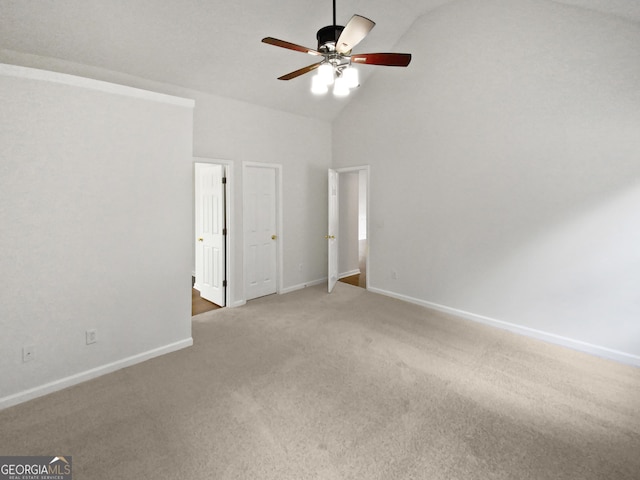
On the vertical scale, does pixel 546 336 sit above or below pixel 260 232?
below

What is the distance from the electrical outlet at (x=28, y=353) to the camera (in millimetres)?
2365

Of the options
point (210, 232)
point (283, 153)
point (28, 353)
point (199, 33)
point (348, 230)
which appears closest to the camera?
point (28, 353)

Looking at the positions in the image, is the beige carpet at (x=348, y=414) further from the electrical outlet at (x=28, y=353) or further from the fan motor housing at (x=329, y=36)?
the fan motor housing at (x=329, y=36)

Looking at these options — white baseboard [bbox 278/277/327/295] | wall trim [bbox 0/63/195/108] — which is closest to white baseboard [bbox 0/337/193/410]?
white baseboard [bbox 278/277/327/295]

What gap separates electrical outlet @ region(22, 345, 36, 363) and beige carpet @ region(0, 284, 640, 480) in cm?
33

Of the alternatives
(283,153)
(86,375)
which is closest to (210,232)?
(283,153)

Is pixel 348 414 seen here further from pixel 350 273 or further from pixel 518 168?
pixel 350 273

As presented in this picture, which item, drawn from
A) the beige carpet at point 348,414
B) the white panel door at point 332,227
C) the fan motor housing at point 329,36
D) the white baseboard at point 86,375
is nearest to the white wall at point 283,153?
the white panel door at point 332,227

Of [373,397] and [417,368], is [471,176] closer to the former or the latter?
[417,368]

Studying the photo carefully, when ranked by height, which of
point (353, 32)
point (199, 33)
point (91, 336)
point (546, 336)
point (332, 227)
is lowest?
point (546, 336)

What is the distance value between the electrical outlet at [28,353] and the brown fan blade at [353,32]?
3286 mm

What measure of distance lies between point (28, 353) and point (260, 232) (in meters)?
3.00

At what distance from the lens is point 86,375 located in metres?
2.65

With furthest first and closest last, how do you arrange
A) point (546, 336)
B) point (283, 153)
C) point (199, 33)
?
point (283, 153) → point (546, 336) → point (199, 33)
